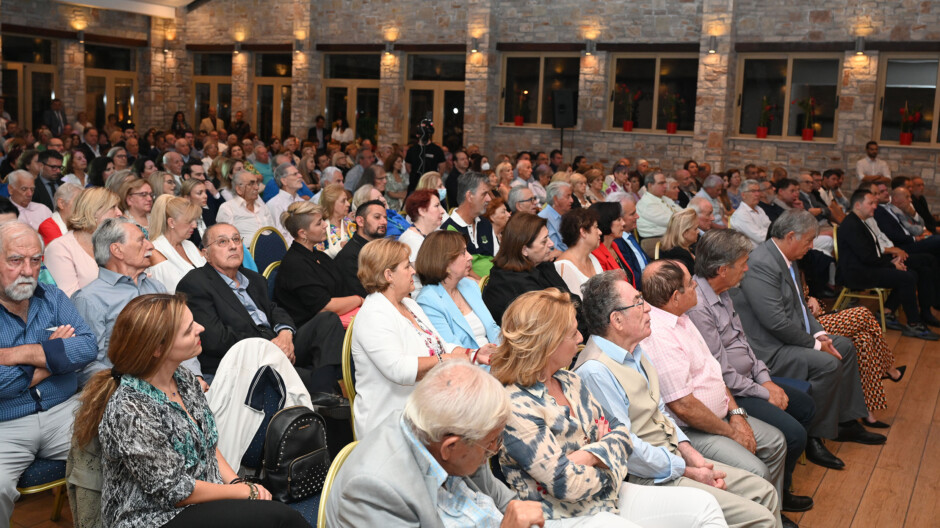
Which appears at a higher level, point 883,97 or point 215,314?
point 883,97

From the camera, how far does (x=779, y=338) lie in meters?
4.50

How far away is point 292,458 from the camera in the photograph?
107 inches

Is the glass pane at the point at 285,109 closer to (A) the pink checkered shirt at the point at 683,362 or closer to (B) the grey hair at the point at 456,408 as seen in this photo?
(A) the pink checkered shirt at the point at 683,362

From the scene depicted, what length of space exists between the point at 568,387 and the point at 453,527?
0.77 m

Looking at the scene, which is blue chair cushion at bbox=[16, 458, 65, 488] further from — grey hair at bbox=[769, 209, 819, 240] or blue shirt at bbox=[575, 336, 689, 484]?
grey hair at bbox=[769, 209, 819, 240]

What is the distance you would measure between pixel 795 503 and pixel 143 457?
2.95 metres

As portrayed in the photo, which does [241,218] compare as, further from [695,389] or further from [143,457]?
[143,457]

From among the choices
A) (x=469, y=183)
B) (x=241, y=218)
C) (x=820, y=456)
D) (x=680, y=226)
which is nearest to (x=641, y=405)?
(x=820, y=456)

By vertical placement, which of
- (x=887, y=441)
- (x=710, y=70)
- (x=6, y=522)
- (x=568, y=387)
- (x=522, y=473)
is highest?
(x=710, y=70)

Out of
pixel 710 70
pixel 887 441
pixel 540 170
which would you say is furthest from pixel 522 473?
pixel 710 70

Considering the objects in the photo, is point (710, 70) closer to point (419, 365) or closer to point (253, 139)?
point (253, 139)

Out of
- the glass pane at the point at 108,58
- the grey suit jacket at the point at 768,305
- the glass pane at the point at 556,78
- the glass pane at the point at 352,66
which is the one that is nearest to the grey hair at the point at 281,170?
the grey suit jacket at the point at 768,305

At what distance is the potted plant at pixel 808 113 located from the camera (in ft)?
47.4

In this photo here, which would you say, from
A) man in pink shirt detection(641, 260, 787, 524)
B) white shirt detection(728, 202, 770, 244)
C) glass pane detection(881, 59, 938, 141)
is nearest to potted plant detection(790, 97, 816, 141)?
glass pane detection(881, 59, 938, 141)
